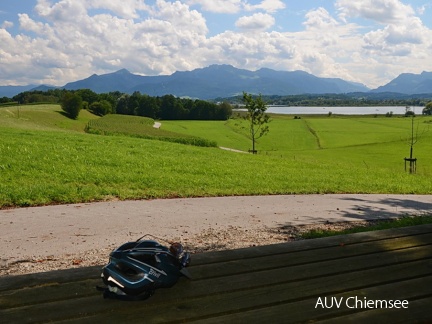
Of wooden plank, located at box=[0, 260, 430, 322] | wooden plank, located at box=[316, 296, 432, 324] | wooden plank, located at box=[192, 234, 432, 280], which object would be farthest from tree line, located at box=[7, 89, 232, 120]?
wooden plank, located at box=[316, 296, 432, 324]

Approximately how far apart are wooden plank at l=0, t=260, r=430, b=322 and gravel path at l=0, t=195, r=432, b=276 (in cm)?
321

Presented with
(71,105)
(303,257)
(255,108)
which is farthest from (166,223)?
(71,105)

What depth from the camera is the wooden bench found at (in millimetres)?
2576

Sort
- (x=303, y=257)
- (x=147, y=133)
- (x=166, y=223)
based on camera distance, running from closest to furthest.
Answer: (x=303, y=257) < (x=166, y=223) < (x=147, y=133)

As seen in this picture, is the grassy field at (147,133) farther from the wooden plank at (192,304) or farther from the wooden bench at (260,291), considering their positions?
the wooden plank at (192,304)

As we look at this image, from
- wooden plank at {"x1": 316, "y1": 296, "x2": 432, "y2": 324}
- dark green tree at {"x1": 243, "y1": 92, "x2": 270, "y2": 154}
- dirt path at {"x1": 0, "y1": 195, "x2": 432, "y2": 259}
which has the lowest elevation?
dirt path at {"x1": 0, "y1": 195, "x2": 432, "y2": 259}

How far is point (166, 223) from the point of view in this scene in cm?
955

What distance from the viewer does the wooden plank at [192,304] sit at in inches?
100

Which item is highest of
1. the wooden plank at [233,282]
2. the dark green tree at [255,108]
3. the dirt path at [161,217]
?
the dark green tree at [255,108]

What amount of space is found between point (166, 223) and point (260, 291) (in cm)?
678

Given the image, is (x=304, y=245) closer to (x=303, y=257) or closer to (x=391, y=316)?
Result: (x=303, y=257)

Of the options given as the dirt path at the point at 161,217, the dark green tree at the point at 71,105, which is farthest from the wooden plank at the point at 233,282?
the dark green tree at the point at 71,105

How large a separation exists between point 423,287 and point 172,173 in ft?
44.1

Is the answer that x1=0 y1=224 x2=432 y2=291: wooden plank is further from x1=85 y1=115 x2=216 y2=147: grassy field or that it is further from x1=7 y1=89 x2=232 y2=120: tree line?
x1=7 y1=89 x2=232 y2=120: tree line
